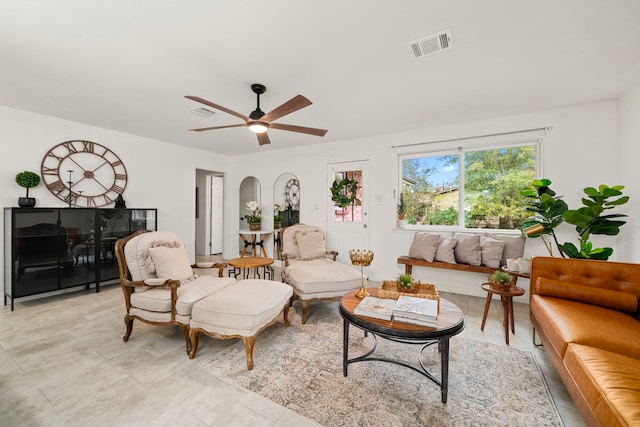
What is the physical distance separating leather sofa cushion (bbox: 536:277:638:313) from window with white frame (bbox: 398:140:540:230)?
1.61 metres

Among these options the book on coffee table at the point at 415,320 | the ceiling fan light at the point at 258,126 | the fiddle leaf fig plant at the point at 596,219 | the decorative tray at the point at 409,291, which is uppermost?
the ceiling fan light at the point at 258,126

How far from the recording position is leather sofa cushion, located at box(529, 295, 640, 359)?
1471mm

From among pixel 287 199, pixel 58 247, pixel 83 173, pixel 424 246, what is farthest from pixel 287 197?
pixel 58 247

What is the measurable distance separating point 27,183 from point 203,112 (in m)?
2.38

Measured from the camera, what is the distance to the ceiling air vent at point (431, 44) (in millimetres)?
1933

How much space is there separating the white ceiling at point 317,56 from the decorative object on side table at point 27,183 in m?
0.86

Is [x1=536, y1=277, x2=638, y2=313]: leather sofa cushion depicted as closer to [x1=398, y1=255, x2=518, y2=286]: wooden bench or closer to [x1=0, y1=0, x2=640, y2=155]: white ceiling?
[x1=398, y1=255, x2=518, y2=286]: wooden bench

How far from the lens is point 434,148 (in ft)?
13.1

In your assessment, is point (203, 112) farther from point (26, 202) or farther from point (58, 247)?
point (58, 247)

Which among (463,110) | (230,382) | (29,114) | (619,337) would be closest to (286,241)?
(230,382)

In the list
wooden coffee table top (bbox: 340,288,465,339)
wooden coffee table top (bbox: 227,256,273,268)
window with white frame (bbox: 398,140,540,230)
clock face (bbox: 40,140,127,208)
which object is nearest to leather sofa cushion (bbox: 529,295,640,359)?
wooden coffee table top (bbox: 340,288,465,339)

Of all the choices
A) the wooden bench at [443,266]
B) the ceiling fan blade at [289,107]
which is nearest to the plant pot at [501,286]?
the wooden bench at [443,266]

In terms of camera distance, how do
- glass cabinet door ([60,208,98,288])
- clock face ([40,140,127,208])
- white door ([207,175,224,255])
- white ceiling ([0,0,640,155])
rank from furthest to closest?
white door ([207,175,224,255]), clock face ([40,140,127,208]), glass cabinet door ([60,208,98,288]), white ceiling ([0,0,640,155])

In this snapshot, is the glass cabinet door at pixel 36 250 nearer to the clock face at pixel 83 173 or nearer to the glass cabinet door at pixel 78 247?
the glass cabinet door at pixel 78 247
